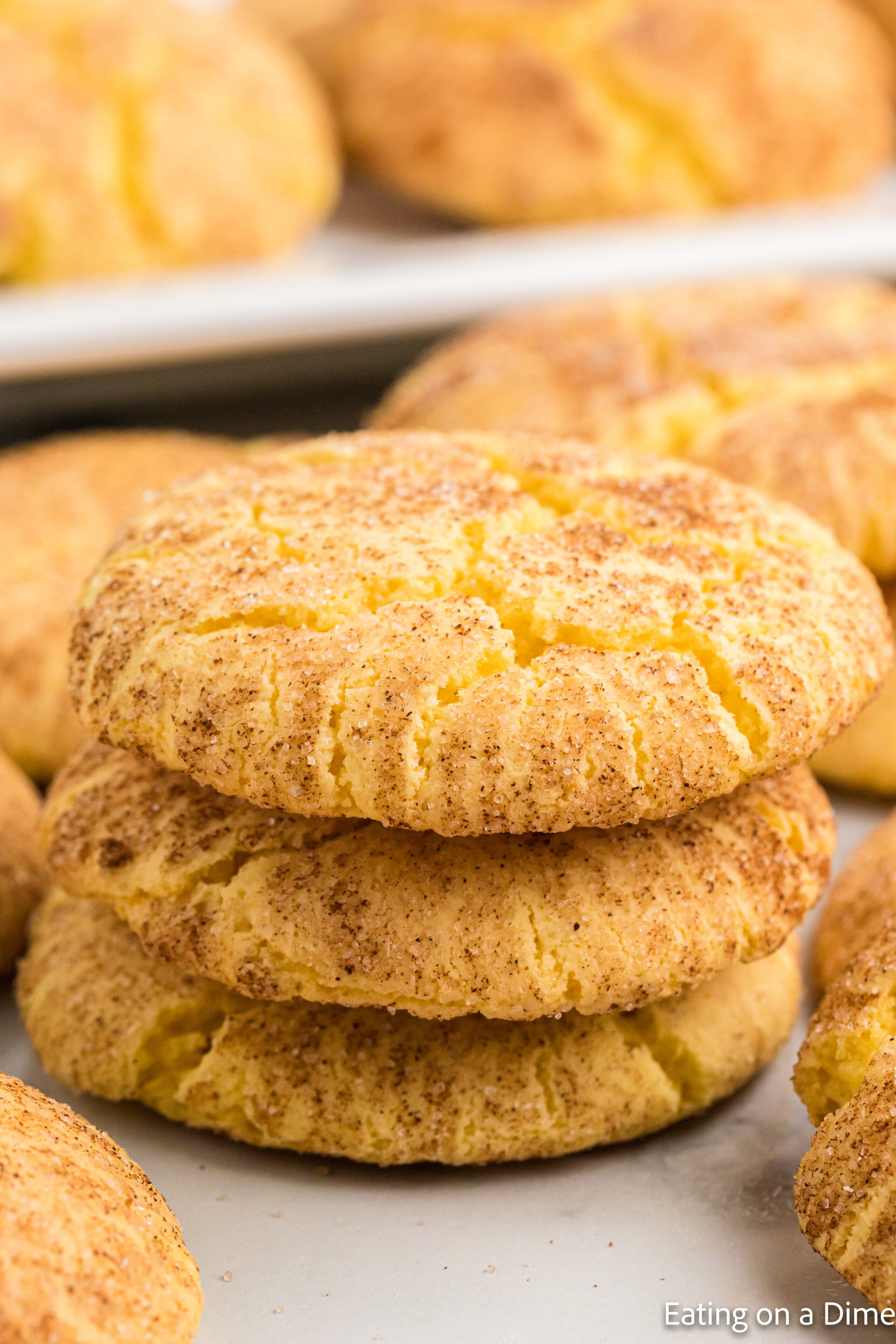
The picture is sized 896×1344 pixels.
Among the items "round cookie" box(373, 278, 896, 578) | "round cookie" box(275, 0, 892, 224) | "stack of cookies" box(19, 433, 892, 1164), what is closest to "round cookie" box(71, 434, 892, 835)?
"stack of cookies" box(19, 433, 892, 1164)

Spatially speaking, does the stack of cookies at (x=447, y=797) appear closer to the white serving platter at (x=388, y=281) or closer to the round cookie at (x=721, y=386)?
the round cookie at (x=721, y=386)

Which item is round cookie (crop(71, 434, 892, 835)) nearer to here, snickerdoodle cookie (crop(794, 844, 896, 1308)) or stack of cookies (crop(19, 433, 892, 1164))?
stack of cookies (crop(19, 433, 892, 1164))

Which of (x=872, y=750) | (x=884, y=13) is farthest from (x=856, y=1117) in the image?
(x=884, y=13)

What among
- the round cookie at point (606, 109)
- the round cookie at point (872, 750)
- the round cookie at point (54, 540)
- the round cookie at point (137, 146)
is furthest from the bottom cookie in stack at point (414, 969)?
the round cookie at point (606, 109)

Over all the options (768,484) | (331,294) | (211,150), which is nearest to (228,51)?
(211,150)

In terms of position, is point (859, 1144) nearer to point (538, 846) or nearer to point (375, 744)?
point (538, 846)
